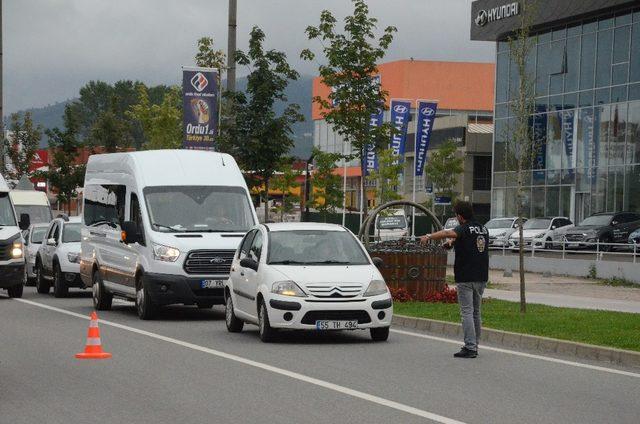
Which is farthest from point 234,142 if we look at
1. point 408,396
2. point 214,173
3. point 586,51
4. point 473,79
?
point 473,79

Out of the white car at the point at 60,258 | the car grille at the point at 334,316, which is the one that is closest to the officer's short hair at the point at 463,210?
the car grille at the point at 334,316

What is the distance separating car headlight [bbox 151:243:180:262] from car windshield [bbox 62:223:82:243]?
9680 mm

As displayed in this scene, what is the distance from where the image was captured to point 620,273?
39.3 m

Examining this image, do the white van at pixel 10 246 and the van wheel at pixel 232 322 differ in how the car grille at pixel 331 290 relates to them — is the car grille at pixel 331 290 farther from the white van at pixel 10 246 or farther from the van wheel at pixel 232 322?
the white van at pixel 10 246

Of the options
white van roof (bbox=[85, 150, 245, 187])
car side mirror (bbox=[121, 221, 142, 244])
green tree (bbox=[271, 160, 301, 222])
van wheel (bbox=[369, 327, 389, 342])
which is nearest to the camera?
van wheel (bbox=[369, 327, 389, 342])

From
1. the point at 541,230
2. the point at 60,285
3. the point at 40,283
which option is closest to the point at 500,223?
the point at 541,230

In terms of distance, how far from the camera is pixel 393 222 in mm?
64625

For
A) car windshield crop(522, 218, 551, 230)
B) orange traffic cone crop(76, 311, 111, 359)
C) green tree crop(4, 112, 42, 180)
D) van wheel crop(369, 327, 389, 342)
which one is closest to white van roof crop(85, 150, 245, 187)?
van wheel crop(369, 327, 389, 342)

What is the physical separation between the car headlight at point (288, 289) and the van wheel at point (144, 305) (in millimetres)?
4742

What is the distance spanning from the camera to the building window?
96312 millimetres

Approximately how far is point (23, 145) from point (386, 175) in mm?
25735

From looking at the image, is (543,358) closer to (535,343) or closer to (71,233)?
(535,343)

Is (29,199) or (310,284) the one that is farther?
(29,199)

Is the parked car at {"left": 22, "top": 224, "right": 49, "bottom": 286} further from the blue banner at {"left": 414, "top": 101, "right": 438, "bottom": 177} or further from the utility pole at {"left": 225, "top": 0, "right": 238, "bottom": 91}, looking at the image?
the blue banner at {"left": 414, "top": 101, "right": 438, "bottom": 177}
